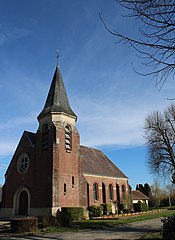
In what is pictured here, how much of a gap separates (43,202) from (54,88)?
13.4 meters

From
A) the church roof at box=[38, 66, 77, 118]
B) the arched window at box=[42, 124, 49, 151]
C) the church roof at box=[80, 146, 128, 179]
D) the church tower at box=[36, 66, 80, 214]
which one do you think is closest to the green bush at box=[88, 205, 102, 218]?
the church tower at box=[36, 66, 80, 214]

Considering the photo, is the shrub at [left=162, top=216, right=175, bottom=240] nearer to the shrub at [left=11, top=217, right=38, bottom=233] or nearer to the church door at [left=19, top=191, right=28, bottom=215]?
the shrub at [left=11, top=217, right=38, bottom=233]

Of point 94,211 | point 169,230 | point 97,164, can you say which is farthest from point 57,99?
point 169,230

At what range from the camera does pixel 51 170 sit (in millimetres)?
24969

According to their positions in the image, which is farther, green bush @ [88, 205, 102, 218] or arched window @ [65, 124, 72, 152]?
arched window @ [65, 124, 72, 152]

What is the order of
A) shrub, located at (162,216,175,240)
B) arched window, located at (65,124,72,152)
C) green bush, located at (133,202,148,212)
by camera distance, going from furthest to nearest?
green bush, located at (133,202,148,212) → arched window, located at (65,124,72,152) → shrub, located at (162,216,175,240)

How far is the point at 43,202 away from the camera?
80.5ft

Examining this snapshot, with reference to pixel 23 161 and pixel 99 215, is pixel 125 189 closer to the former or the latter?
pixel 99 215

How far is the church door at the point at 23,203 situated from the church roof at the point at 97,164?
762 centimetres

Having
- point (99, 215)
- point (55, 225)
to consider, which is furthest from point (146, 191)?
point (55, 225)

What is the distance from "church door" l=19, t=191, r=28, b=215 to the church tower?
3.37 metres

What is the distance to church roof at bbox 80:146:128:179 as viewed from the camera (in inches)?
1280

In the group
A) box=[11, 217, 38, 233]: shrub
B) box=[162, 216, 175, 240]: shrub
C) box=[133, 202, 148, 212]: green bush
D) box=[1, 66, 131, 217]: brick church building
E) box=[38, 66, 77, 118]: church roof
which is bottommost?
box=[133, 202, 148, 212]: green bush

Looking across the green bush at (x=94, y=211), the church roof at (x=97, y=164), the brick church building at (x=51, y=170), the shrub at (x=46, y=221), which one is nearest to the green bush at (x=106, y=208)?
the brick church building at (x=51, y=170)
